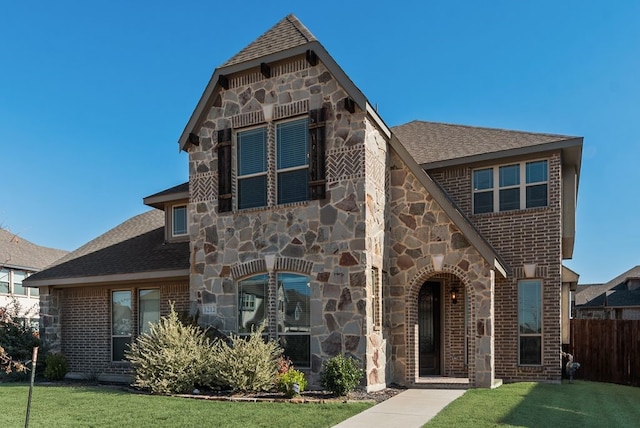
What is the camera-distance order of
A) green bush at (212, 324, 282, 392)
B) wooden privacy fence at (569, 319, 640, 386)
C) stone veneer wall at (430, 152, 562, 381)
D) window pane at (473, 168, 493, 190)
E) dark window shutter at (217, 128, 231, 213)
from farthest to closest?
1. wooden privacy fence at (569, 319, 640, 386)
2. window pane at (473, 168, 493, 190)
3. stone veneer wall at (430, 152, 562, 381)
4. dark window shutter at (217, 128, 231, 213)
5. green bush at (212, 324, 282, 392)

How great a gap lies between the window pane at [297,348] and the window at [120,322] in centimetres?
541

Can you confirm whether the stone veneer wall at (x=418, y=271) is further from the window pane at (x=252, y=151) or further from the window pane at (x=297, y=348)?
the window pane at (x=252, y=151)

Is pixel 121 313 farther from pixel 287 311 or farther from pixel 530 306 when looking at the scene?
pixel 530 306

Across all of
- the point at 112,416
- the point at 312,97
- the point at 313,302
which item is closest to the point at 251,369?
the point at 313,302

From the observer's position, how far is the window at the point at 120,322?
14.6 m

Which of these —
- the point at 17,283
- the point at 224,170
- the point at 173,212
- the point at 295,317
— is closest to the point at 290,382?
the point at 295,317

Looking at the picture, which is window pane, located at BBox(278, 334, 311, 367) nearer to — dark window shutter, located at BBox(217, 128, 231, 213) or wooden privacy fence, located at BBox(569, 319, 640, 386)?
dark window shutter, located at BBox(217, 128, 231, 213)

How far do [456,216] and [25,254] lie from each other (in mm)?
A: 29731

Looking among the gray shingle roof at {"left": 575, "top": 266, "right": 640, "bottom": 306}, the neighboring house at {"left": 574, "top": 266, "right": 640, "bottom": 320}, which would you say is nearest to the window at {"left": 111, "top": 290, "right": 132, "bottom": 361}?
the neighboring house at {"left": 574, "top": 266, "right": 640, "bottom": 320}

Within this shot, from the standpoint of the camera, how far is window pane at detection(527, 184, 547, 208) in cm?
1294

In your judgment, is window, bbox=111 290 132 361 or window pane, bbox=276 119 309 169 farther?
window, bbox=111 290 132 361

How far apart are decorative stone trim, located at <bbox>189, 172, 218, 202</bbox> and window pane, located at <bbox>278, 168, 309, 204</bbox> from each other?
176cm

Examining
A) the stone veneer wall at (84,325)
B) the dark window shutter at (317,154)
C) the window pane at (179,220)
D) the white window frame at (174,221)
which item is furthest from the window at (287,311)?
the window pane at (179,220)

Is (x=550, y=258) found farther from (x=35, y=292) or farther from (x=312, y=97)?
(x=35, y=292)
